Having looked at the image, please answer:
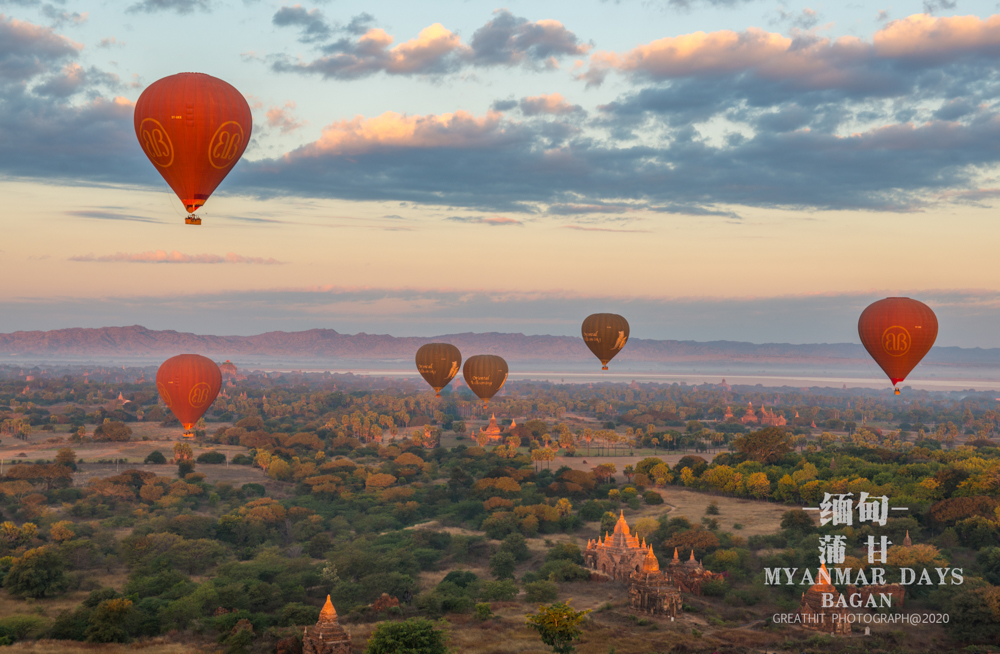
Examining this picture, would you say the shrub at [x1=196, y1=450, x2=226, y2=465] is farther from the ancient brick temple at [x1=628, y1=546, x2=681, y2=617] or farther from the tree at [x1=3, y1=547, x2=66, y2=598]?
the ancient brick temple at [x1=628, y1=546, x2=681, y2=617]

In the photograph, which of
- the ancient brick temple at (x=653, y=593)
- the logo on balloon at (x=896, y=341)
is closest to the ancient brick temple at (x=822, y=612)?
the ancient brick temple at (x=653, y=593)

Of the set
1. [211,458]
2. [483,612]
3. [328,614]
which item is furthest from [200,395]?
[211,458]

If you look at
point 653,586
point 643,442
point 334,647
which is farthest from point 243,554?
point 643,442

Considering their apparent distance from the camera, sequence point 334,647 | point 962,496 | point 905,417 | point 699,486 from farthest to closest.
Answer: point 905,417, point 699,486, point 962,496, point 334,647

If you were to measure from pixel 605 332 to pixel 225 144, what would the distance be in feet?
141

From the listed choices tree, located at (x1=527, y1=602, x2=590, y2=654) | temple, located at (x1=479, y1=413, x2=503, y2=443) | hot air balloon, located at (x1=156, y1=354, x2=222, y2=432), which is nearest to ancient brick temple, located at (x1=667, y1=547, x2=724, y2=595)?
tree, located at (x1=527, y1=602, x2=590, y2=654)

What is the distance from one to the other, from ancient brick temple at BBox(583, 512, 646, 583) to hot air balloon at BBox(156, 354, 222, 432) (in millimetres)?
25005

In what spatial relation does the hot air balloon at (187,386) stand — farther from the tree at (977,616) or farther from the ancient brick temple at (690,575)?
the tree at (977,616)

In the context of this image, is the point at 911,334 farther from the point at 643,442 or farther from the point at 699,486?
the point at 643,442

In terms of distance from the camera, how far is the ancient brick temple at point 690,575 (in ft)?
157

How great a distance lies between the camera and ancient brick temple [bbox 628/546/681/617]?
143 ft

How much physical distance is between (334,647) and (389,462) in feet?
193

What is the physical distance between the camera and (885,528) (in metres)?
55.8

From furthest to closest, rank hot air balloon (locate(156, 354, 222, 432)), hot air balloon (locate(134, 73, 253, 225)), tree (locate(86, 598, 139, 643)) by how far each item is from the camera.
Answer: hot air balloon (locate(156, 354, 222, 432)) → tree (locate(86, 598, 139, 643)) → hot air balloon (locate(134, 73, 253, 225))
